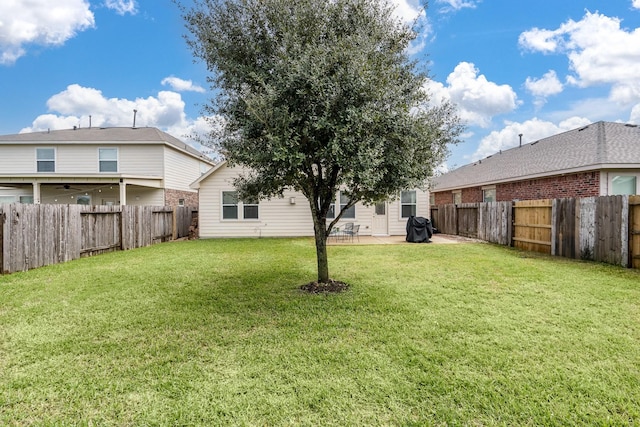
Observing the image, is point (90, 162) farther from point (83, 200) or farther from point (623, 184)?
point (623, 184)

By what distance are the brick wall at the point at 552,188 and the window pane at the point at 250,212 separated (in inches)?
489

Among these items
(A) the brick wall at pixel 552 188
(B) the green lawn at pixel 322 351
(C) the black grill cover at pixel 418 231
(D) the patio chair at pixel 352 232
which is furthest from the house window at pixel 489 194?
(B) the green lawn at pixel 322 351

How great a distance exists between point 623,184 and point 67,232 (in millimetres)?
18146

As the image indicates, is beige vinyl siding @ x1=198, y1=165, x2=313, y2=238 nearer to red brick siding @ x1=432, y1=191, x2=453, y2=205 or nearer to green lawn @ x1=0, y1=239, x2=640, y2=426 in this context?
green lawn @ x1=0, y1=239, x2=640, y2=426

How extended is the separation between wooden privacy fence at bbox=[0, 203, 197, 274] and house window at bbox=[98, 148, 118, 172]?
5738mm

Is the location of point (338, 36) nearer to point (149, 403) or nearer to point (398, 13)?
point (398, 13)

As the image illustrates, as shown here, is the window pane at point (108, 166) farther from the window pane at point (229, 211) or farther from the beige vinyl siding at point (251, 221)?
the window pane at point (229, 211)

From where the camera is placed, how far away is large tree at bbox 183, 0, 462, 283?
4.42m

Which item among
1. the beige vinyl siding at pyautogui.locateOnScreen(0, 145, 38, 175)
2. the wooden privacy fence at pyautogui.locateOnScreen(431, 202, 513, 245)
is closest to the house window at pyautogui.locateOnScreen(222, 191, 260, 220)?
the wooden privacy fence at pyautogui.locateOnScreen(431, 202, 513, 245)

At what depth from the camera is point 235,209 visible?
15312mm

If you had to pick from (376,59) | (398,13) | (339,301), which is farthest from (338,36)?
(339,301)

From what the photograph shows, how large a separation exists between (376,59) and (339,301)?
3782 millimetres

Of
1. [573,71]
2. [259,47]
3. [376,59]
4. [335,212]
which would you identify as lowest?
[335,212]

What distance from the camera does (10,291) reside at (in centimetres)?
582
